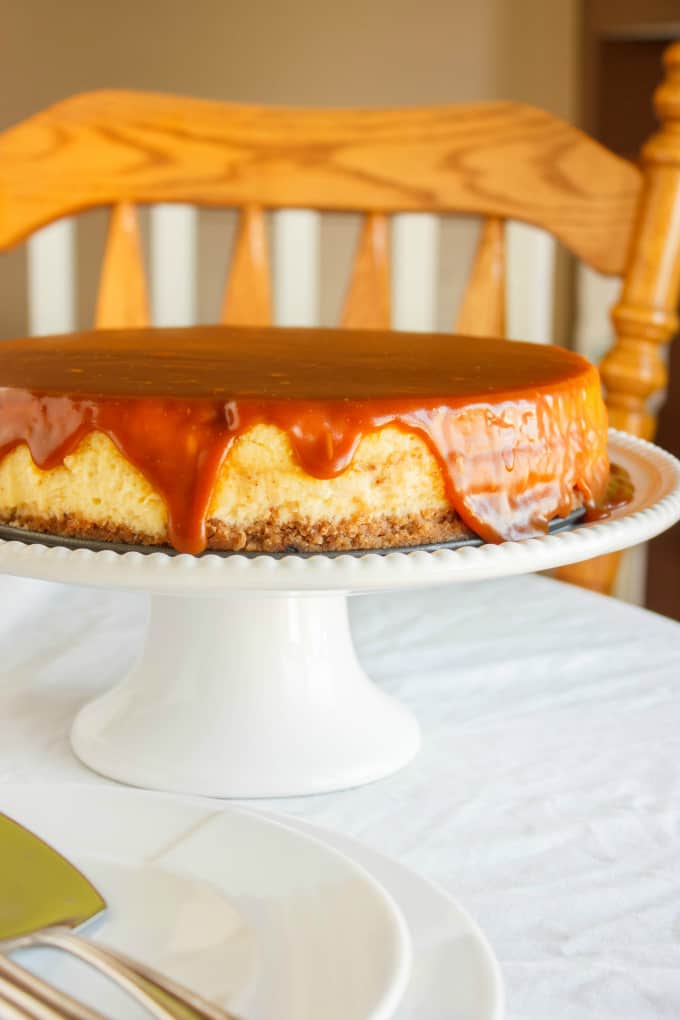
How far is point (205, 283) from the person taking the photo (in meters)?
3.61

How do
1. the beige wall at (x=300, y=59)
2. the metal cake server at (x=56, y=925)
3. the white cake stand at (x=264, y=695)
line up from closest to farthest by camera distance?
the metal cake server at (x=56, y=925)
the white cake stand at (x=264, y=695)
the beige wall at (x=300, y=59)

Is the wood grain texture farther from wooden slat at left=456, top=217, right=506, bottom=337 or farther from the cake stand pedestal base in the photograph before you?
the cake stand pedestal base

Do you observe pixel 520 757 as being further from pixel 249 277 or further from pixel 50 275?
pixel 50 275

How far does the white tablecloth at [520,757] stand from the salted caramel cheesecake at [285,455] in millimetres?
137

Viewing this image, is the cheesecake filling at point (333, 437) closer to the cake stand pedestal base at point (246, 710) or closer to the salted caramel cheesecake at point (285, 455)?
the salted caramel cheesecake at point (285, 455)

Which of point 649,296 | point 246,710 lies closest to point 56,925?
point 246,710

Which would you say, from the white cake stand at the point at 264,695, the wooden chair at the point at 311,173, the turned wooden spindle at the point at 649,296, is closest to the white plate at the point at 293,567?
the white cake stand at the point at 264,695

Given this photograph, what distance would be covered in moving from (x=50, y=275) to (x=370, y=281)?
388 millimetres

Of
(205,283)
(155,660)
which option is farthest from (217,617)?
(205,283)

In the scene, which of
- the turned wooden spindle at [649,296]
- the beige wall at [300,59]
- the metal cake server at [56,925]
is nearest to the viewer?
the metal cake server at [56,925]

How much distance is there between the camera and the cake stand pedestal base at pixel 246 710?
0.65 metres

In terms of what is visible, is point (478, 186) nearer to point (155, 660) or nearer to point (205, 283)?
point (155, 660)

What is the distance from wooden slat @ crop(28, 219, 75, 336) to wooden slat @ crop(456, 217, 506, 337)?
0.47m

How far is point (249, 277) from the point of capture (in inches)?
53.6
